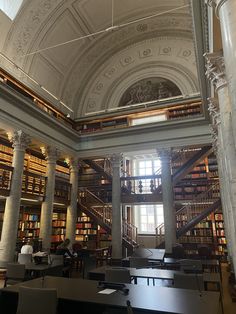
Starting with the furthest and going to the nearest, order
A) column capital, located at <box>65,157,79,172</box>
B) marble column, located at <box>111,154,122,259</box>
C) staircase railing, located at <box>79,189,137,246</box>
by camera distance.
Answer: column capital, located at <box>65,157,79,172</box>, staircase railing, located at <box>79,189,137,246</box>, marble column, located at <box>111,154,122,259</box>

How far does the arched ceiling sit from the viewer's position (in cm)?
907

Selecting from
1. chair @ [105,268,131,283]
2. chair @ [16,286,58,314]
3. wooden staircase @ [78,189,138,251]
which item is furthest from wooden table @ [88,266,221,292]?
wooden staircase @ [78,189,138,251]

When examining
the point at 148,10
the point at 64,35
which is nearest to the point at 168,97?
the point at 148,10

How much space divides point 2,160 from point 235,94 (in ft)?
28.5

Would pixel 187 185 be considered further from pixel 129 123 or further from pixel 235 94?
pixel 235 94

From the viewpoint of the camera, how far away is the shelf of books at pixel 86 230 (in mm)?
11516

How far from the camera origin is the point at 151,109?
35.9 feet

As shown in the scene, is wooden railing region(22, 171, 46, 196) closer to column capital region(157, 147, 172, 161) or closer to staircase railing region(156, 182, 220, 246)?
column capital region(157, 147, 172, 161)

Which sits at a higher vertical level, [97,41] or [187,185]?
[97,41]

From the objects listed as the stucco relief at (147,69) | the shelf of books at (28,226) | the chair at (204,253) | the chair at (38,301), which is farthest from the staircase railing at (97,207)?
the chair at (38,301)

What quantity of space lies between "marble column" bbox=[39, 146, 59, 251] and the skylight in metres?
4.78

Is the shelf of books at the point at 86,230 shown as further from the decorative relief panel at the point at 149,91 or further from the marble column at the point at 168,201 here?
the decorative relief panel at the point at 149,91

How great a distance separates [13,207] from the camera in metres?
7.68

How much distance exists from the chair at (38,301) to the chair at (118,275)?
4.95 ft
